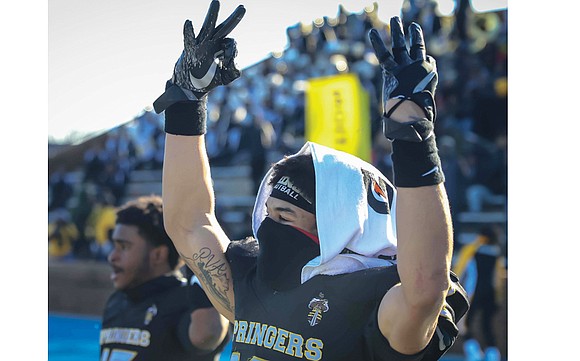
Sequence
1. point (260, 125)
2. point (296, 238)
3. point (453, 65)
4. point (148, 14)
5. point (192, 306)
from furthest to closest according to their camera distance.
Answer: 1. point (260, 125)
2. point (453, 65)
3. point (148, 14)
4. point (192, 306)
5. point (296, 238)

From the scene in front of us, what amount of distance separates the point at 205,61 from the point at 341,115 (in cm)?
288

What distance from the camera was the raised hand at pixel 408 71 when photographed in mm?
1236

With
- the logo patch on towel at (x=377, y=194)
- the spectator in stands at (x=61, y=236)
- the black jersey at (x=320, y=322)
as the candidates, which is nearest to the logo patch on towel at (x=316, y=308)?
the black jersey at (x=320, y=322)

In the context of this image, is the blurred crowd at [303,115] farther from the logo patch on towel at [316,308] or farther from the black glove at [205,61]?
the logo patch on towel at [316,308]

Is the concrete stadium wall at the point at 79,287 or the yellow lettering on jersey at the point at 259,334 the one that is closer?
the yellow lettering on jersey at the point at 259,334

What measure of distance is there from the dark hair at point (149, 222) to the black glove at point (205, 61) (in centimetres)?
102

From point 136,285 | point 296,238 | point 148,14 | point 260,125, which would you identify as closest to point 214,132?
point 260,125

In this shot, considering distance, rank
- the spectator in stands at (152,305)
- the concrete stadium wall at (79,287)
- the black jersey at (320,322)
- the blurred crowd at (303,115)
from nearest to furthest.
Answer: the black jersey at (320,322), the spectator in stands at (152,305), the blurred crowd at (303,115), the concrete stadium wall at (79,287)
